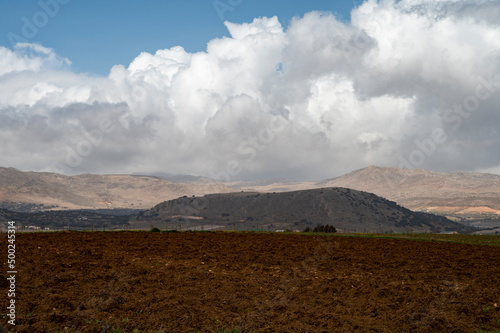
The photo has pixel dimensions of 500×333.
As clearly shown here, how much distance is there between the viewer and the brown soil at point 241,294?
13.9 metres

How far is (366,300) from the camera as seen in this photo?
17.2 meters

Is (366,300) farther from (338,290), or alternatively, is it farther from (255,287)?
(255,287)

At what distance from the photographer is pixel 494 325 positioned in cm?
1498

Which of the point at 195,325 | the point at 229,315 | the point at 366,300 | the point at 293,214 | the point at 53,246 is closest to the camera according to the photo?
the point at 195,325

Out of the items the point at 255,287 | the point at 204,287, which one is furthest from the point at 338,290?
the point at 204,287

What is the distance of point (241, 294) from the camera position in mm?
17234

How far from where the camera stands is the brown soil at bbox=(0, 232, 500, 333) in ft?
45.5

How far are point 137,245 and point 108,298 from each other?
686 inches

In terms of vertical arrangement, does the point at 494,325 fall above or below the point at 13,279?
below

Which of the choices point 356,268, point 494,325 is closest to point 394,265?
point 356,268

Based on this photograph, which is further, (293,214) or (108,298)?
(293,214)

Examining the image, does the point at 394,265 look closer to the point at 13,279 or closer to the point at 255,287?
the point at 255,287

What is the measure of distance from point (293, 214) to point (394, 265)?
173m

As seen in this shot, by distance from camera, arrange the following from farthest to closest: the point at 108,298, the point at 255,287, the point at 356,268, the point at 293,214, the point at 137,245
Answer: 1. the point at 293,214
2. the point at 137,245
3. the point at 356,268
4. the point at 255,287
5. the point at 108,298
